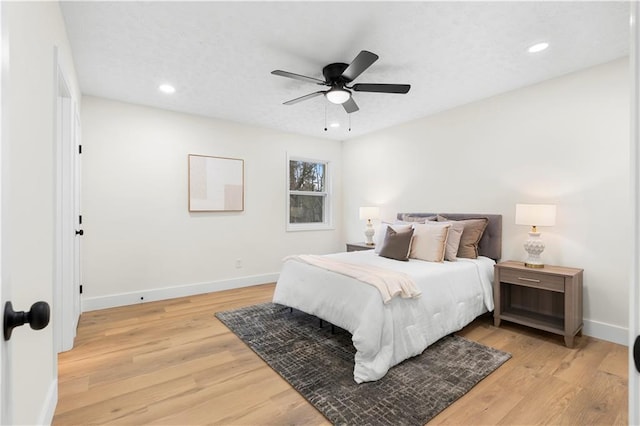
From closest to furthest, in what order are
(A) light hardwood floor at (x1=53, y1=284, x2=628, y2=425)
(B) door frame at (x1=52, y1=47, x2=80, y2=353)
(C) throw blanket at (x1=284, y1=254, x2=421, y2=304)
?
1. (A) light hardwood floor at (x1=53, y1=284, x2=628, y2=425)
2. (C) throw blanket at (x1=284, y1=254, x2=421, y2=304)
3. (B) door frame at (x1=52, y1=47, x2=80, y2=353)

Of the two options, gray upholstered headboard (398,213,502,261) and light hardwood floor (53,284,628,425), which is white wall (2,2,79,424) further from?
gray upholstered headboard (398,213,502,261)

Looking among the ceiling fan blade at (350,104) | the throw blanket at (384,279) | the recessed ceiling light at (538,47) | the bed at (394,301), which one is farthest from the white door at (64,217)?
the recessed ceiling light at (538,47)

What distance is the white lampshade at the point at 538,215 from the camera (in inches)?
112

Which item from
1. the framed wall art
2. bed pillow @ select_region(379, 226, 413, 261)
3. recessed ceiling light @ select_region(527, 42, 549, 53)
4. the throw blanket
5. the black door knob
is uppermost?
recessed ceiling light @ select_region(527, 42, 549, 53)

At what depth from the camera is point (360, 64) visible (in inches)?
93.1

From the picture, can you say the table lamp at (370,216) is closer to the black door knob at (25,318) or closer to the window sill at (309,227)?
the window sill at (309,227)

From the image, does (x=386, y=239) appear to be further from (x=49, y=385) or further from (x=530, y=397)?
(x=49, y=385)

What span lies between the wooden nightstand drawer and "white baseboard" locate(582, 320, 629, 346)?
0.62m

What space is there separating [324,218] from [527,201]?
334 cm

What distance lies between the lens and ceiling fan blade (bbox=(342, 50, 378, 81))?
2209 millimetres

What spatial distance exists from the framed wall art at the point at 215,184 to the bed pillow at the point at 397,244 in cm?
234

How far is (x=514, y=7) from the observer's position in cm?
204

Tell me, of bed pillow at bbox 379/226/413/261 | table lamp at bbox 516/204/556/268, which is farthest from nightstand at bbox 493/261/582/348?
bed pillow at bbox 379/226/413/261

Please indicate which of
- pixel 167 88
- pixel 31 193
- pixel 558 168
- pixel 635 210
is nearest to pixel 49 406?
pixel 31 193
